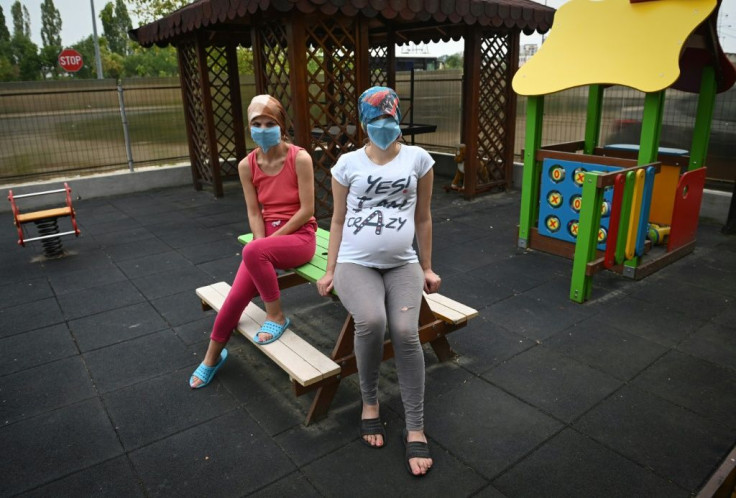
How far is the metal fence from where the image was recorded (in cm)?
811

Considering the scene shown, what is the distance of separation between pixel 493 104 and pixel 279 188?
243 inches

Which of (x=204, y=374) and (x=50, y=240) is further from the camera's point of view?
(x=50, y=240)

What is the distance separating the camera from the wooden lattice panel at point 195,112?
8812 mm

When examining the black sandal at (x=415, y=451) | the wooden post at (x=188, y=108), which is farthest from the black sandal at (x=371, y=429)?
the wooden post at (x=188, y=108)

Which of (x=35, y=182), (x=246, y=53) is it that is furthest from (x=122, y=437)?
(x=246, y=53)

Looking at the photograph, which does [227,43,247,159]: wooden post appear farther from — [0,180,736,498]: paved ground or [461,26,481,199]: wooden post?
[0,180,736,498]: paved ground

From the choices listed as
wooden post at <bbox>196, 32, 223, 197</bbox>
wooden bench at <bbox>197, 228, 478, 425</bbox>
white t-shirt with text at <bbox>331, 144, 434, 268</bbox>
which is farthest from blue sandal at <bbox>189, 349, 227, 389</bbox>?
wooden post at <bbox>196, 32, 223, 197</bbox>

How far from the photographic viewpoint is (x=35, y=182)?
29.5 ft

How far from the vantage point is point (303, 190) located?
3281 mm

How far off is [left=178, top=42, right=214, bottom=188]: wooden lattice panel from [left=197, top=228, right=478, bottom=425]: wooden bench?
237 inches

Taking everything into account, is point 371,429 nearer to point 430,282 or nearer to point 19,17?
point 430,282

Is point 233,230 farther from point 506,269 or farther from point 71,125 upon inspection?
point 71,125

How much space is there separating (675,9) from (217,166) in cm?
690

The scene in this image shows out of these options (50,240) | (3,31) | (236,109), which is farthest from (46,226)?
(3,31)
